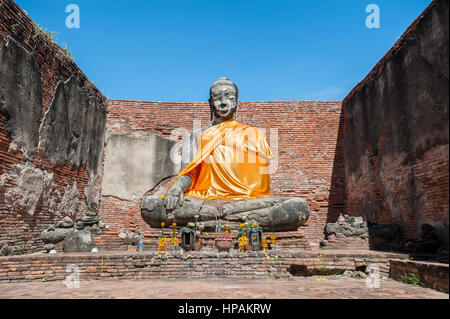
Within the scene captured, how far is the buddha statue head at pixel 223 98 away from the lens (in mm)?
8523

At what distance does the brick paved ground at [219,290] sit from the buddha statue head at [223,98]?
4860mm

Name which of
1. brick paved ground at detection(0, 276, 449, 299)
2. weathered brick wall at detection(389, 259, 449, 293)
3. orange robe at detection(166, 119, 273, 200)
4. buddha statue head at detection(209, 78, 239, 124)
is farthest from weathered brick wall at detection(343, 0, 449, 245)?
buddha statue head at detection(209, 78, 239, 124)

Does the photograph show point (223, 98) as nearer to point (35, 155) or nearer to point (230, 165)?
point (230, 165)

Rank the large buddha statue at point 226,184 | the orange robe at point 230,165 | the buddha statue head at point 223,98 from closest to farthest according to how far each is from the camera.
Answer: the large buddha statue at point 226,184 → the orange robe at point 230,165 → the buddha statue head at point 223,98

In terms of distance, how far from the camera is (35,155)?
699 cm

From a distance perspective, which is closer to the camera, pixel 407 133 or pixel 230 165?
pixel 407 133

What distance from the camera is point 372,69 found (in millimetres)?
8344

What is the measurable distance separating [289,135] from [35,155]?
6560 mm

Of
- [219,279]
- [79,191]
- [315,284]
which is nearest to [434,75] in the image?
[315,284]

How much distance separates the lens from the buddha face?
852 centimetres

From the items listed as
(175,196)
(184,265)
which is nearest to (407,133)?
(175,196)

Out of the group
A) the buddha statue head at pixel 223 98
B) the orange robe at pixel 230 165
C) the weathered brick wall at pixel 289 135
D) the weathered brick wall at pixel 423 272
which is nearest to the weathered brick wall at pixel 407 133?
the weathered brick wall at pixel 289 135

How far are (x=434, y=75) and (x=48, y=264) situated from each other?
6.26m

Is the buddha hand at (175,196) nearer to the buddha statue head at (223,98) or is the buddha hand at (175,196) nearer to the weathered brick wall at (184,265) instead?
the weathered brick wall at (184,265)
